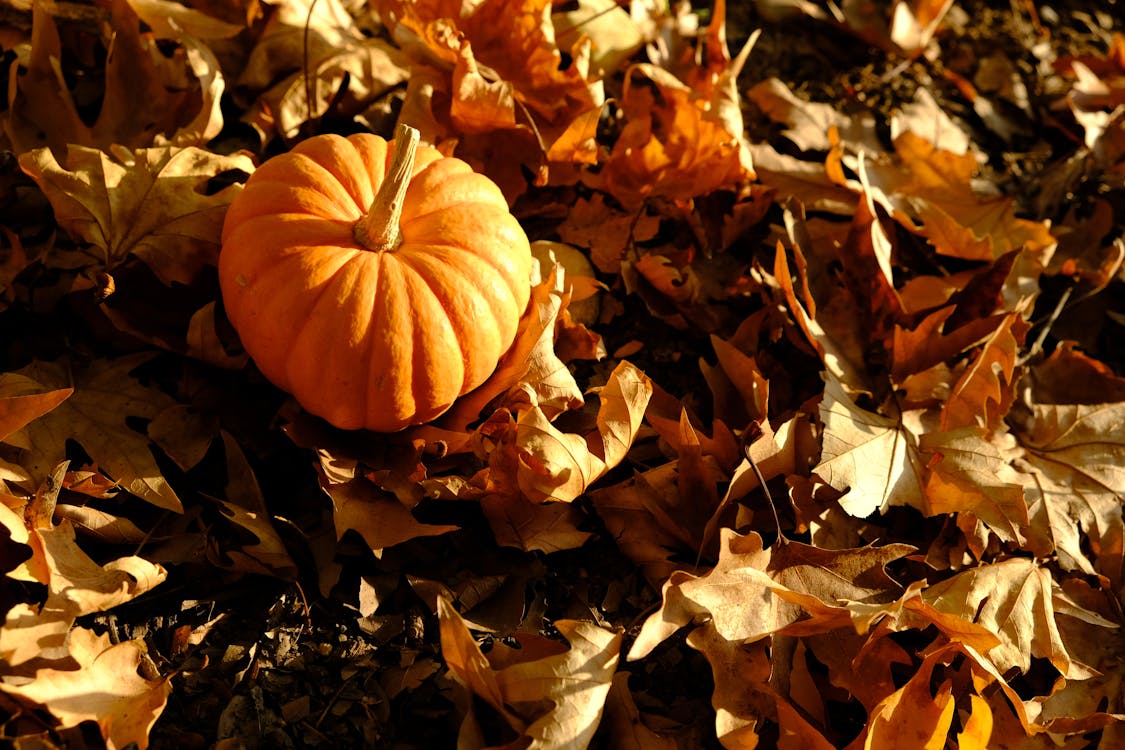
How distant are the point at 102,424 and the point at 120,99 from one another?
34.3 inches

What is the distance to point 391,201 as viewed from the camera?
1869mm

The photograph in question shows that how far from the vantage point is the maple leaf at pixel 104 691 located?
5.14 ft

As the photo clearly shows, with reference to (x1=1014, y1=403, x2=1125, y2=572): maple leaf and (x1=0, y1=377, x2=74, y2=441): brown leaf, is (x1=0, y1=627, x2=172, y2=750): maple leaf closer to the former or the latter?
(x1=0, y1=377, x2=74, y2=441): brown leaf

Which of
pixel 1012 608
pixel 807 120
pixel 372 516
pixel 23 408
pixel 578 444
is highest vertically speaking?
pixel 807 120

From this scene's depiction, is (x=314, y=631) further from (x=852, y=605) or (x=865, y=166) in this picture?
(x=865, y=166)

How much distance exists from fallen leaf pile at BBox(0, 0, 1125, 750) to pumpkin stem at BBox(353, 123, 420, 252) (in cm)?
39

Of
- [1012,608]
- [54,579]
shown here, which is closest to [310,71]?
[54,579]

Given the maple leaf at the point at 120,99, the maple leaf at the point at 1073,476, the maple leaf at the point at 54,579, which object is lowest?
the maple leaf at the point at 1073,476

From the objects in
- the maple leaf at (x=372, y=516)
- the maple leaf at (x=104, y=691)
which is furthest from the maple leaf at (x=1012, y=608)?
the maple leaf at (x=104, y=691)

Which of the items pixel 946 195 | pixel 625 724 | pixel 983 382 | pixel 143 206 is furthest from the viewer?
pixel 946 195

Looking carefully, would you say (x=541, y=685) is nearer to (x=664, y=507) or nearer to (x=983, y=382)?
(x=664, y=507)

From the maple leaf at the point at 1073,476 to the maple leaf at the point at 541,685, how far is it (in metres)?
1.13

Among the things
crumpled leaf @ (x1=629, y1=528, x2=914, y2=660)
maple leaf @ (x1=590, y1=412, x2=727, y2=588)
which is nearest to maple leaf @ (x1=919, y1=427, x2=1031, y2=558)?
crumpled leaf @ (x1=629, y1=528, x2=914, y2=660)

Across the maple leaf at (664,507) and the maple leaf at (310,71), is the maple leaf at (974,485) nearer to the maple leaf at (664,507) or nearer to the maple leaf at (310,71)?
the maple leaf at (664,507)
